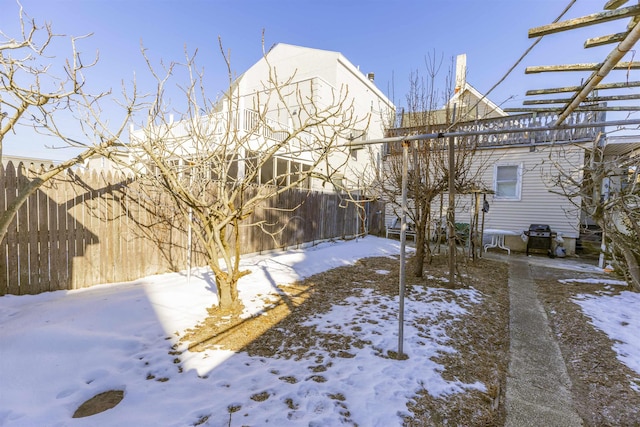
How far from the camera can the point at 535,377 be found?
292 centimetres

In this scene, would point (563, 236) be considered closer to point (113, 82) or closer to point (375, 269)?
point (375, 269)

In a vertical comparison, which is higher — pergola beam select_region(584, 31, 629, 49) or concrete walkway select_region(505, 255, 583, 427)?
pergola beam select_region(584, 31, 629, 49)

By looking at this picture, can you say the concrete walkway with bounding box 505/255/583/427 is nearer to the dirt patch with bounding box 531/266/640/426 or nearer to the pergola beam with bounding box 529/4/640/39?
the dirt patch with bounding box 531/266/640/426

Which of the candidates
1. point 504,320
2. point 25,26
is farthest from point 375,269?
point 25,26

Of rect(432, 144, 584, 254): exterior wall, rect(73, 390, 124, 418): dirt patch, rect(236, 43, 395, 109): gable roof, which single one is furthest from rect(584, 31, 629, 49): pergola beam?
rect(236, 43, 395, 109): gable roof

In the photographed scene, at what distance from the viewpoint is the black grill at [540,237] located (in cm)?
998

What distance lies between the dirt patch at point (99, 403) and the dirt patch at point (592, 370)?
12.3 ft

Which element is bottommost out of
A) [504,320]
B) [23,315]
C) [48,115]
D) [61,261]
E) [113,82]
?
[504,320]

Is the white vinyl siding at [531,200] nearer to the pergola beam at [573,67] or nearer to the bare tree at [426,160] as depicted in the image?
the bare tree at [426,160]

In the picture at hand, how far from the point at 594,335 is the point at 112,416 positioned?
5.45 meters

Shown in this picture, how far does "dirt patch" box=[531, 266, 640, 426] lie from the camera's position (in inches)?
94.8

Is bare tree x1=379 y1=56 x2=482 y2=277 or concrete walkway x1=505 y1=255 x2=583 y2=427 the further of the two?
bare tree x1=379 y1=56 x2=482 y2=277

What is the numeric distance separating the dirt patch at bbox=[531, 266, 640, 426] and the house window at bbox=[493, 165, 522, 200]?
699 cm

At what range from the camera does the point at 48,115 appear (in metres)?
3.42
